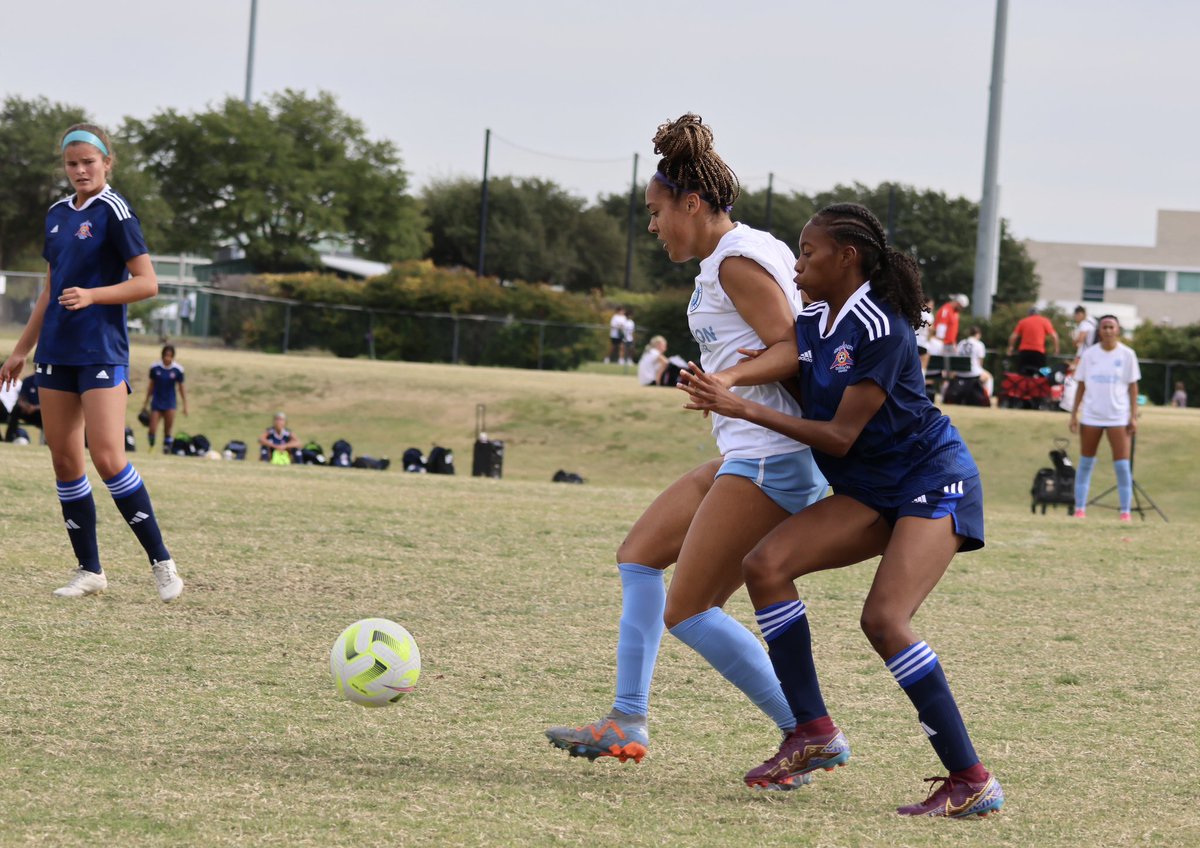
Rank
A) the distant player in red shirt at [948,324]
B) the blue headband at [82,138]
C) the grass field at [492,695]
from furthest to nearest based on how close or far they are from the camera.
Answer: the distant player in red shirt at [948,324]
the blue headband at [82,138]
the grass field at [492,695]

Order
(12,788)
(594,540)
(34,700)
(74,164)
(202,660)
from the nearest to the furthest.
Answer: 1. (12,788)
2. (34,700)
3. (202,660)
4. (74,164)
5. (594,540)

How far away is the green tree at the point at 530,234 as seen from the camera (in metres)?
80.4

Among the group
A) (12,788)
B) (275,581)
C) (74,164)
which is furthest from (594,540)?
(12,788)

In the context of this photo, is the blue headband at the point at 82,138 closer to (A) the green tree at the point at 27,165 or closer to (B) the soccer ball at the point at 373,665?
(B) the soccer ball at the point at 373,665

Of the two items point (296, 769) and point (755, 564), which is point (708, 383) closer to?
point (755, 564)

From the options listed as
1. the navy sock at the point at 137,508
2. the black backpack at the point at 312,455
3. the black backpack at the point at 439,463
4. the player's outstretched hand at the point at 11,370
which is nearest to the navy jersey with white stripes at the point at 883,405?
the navy sock at the point at 137,508

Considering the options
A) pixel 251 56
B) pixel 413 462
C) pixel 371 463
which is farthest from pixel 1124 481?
pixel 251 56

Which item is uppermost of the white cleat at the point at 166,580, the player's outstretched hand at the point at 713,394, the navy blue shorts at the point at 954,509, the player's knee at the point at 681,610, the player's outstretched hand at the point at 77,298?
the player's outstretched hand at the point at 77,298

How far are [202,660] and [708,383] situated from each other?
2767 millimetres

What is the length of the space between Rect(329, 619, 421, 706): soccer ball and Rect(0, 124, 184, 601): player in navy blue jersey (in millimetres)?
2405

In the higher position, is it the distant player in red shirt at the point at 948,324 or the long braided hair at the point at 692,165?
the distant player in red shirt at the point at 948,324

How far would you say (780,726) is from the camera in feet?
15.3

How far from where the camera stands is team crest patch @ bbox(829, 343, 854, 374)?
4312 mm

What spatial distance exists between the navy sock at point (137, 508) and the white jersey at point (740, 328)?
3500 mm
